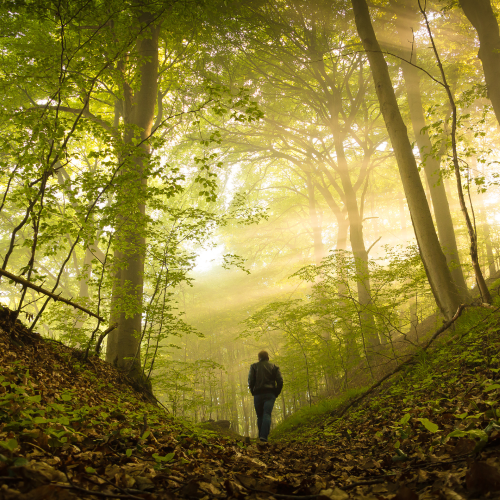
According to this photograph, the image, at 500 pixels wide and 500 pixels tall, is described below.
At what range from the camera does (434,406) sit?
10.1 ft

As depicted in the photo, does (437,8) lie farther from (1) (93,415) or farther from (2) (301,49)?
(1) (93,415)

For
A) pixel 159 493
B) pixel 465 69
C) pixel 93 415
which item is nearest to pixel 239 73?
pixel 465 69

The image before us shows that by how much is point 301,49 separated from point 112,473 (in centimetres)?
1322

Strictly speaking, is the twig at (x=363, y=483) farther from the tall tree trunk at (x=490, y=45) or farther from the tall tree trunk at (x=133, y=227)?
the tall tree trunk at (x=490, y=45)

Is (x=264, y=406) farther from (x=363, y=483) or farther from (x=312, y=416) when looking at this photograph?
(x=363, y=483)

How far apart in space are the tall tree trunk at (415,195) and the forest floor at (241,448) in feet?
5.41

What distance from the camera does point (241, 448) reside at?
3.76m

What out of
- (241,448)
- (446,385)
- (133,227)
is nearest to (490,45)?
(446,385)

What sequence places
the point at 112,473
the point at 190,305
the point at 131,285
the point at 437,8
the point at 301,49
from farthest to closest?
1. the point at 190,305
2. the point at 437,8
3. the point at 301,49
4. the point at 131,285
5. the point at 112,473

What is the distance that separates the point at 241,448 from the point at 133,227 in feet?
13.2

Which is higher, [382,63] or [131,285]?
[382,63]

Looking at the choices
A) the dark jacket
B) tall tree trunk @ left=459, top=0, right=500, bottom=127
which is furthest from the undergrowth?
tall tree trunk @ left=459, top=0, right=500, bottom=127

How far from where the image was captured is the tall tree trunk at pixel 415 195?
596 centimetres

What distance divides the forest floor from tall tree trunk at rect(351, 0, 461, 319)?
165 centimetres
